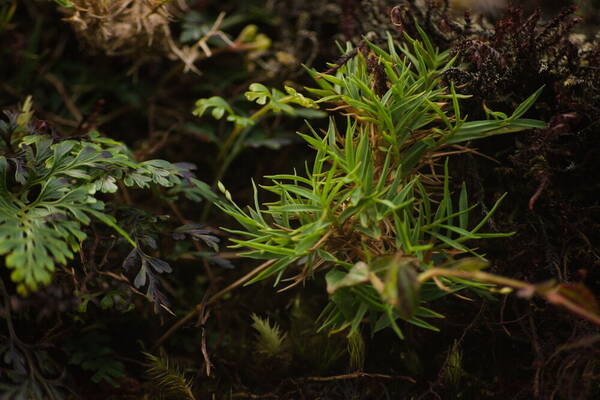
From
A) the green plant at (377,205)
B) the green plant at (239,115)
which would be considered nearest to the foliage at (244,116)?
the green plant at (239,115)

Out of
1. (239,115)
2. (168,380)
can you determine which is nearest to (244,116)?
(239,115)

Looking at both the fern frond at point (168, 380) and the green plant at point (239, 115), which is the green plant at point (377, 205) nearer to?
the green plant at point (239, 115)

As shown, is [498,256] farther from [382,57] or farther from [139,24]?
[139,24]

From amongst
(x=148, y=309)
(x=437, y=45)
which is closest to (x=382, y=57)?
(x=437, y=45)

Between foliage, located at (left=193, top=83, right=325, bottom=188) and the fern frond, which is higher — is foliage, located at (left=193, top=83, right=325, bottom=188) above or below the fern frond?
above

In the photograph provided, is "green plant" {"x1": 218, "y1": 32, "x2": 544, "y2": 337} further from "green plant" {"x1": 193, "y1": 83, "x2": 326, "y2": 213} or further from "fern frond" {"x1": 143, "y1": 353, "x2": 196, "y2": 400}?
"fern frond" {"x1": 143, "y1": 353, "x2": 196, "y2": 400}

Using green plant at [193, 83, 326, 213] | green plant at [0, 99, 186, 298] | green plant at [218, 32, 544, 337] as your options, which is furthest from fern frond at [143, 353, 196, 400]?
green plant at [193, 83, 326, 213]

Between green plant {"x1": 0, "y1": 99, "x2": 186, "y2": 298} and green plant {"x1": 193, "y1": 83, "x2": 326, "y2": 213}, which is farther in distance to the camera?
green plant {"x1": 193, "y1": 83, "x2": 326, "y2": 213}

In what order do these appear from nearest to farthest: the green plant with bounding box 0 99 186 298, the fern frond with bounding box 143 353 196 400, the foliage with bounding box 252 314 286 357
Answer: the green plant with bounding box 0 99 186 298 → the fern frond with bounding box 143 353 196 400 → the foliage with bounding box 252 314 286 357

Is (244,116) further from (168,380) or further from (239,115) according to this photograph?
(168,380)
